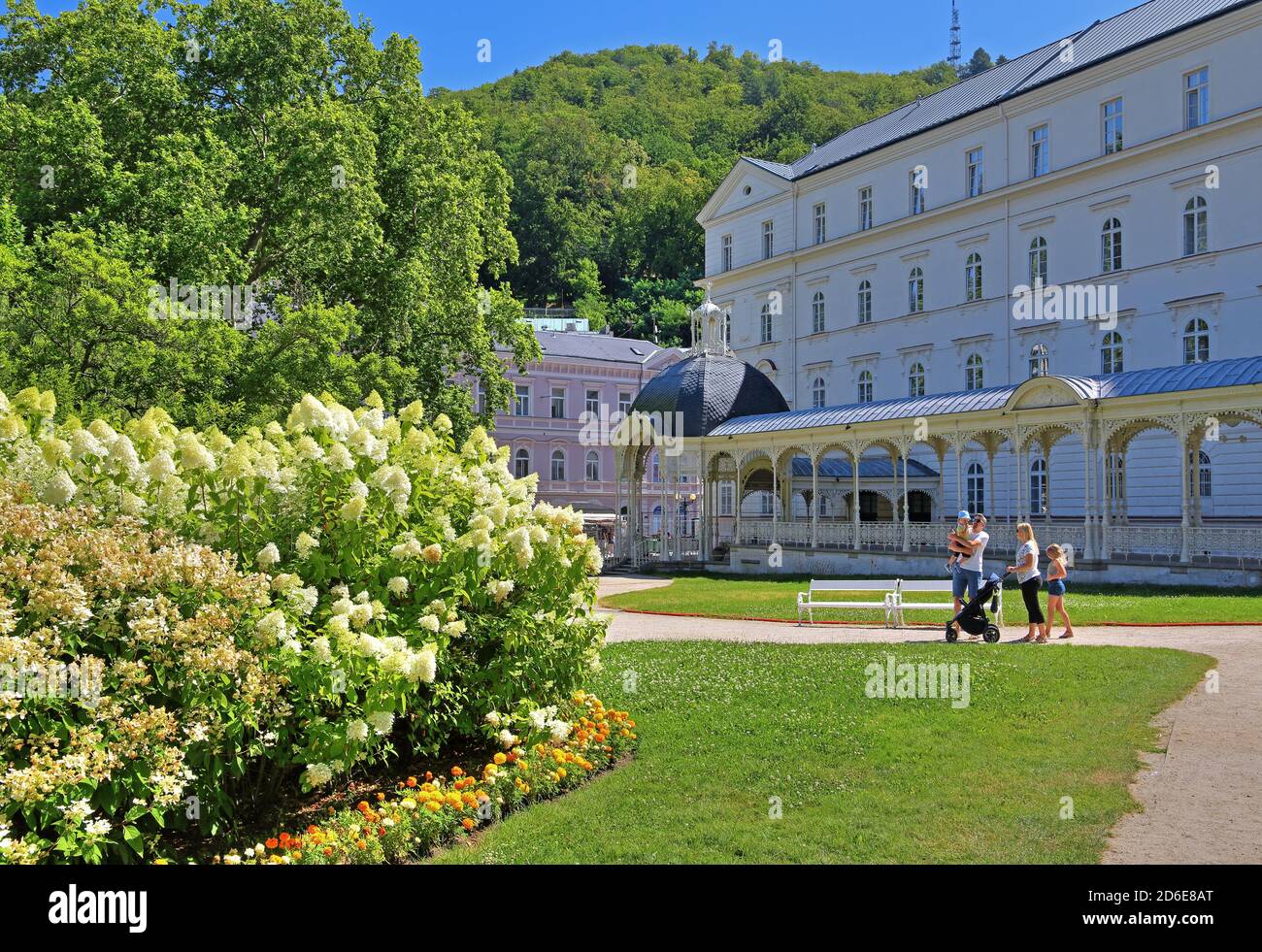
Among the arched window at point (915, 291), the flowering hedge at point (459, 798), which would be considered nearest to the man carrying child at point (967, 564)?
the flowering hedge at point (459, 798)

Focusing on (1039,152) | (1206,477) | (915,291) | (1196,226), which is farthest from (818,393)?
(1206,477)

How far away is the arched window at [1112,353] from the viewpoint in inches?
1533

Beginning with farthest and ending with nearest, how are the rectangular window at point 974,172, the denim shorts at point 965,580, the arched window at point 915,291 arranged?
the arched window at point 915,291 → the rectangular window at point 974,172 → the denim shorts at point 965,580

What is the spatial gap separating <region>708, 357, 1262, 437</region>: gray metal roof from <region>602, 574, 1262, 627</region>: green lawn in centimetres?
468

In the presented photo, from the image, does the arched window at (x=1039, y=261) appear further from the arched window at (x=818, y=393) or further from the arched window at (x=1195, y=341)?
the arched window at (x=818, y=393)

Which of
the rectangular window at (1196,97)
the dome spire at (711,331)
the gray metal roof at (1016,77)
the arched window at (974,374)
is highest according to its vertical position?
the gray metal roof at (1016,77)

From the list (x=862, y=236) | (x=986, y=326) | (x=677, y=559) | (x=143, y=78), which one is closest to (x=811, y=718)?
(x=143, y=78)

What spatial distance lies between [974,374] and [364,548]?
133 feet

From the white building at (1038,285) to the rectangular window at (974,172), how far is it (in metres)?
0.09

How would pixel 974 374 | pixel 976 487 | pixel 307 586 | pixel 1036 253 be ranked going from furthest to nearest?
pixel 974 374, pixel 976 487, pixel 1036 253, pixel 307 586

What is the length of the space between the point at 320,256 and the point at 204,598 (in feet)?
79.5

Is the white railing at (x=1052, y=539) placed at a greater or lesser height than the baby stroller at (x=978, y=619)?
greater

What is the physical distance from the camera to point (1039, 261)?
4272cm

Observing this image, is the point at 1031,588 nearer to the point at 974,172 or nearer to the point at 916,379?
the point at 916,379
